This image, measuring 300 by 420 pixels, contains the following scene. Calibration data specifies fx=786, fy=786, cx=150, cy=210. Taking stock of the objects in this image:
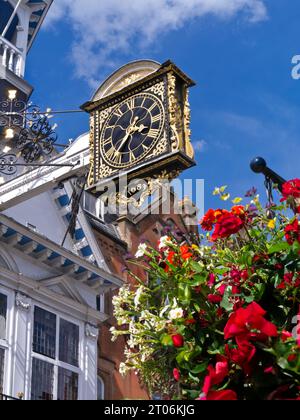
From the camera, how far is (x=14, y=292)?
54.0 feet

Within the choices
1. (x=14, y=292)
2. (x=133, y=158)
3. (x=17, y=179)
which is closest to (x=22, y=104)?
(x=17, y=179)

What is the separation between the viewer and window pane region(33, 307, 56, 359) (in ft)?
54.2

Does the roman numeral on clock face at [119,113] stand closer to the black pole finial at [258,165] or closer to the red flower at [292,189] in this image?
the black pole finial at [258,165]

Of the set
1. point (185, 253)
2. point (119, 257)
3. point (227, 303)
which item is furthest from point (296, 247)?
point (119, 257)

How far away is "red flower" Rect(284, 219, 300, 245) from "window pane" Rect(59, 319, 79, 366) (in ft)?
38.1

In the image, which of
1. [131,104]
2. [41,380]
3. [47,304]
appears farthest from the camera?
[47,304]

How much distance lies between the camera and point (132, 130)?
999 centimetres

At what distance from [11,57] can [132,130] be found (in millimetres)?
18200

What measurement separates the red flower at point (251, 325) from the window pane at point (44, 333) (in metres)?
11.9

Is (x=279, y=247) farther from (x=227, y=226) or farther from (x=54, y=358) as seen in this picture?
(x=54, y=358)

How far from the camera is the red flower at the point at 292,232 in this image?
6039mm

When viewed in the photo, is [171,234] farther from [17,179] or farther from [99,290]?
[99,290]

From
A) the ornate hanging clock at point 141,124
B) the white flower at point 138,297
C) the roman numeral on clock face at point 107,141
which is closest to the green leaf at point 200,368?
the white flower at point 138,297

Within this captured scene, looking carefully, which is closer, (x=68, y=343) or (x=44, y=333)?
(x=44, y=333)
